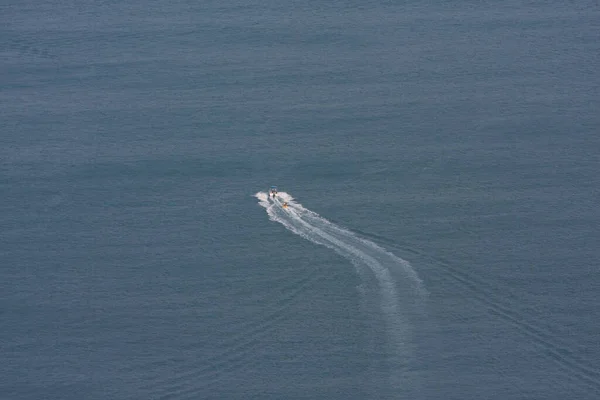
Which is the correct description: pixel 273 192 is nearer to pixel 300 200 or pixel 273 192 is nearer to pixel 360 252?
pixel 300 200

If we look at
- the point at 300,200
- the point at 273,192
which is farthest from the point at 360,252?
the point at 273,192

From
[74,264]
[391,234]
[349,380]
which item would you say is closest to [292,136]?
[391,234]

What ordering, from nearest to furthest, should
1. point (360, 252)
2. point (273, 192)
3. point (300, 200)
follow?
point (360, 252), point (300, 200), point (273, 192)

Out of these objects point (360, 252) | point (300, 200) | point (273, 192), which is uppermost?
point (273, 192)

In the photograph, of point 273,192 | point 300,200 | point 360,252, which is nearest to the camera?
point 360,252

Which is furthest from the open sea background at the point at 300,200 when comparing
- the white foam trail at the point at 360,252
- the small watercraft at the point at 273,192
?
the small watercraft at the point at 273,192

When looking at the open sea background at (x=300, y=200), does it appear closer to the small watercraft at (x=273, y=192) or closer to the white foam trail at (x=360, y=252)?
the white foam trail at (x=360, y=252)
